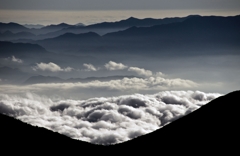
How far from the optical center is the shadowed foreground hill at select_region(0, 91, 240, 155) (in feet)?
356

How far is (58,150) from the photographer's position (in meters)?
118

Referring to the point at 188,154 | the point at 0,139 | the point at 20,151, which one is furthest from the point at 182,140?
the point at 0,139

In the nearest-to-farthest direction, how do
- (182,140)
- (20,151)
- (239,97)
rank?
(20,151), (182,140), (239,97)

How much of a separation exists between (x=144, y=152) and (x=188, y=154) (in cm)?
1590

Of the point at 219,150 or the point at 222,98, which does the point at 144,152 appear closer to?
the point at 219,150

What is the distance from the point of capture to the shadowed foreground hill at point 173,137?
10838 cm

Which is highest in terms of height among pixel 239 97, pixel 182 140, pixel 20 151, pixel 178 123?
pixel 239 97

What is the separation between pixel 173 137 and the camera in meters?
122

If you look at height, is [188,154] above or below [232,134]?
below

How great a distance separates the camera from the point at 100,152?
120 m

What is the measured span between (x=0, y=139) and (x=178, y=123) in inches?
2386

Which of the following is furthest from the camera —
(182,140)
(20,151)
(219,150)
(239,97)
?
(239,97)

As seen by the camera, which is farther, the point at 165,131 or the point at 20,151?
the point at 165,131

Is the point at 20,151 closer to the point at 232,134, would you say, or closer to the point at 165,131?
the point at 165,131
